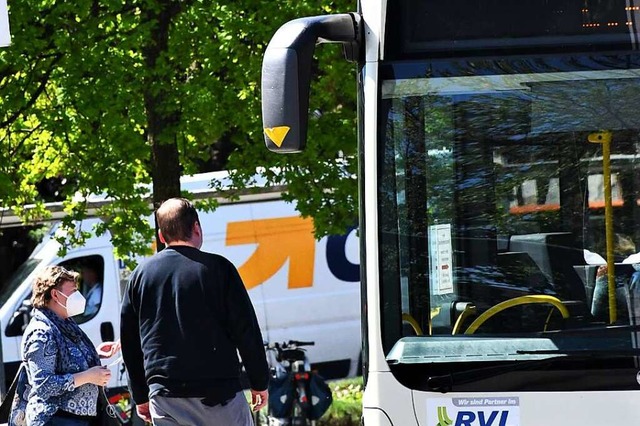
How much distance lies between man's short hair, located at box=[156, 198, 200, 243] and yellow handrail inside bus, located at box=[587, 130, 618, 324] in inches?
82.3

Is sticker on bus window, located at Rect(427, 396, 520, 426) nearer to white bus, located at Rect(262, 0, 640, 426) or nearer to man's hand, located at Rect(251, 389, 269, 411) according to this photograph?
white bus, located at Rect(262, 0, 640, 426)

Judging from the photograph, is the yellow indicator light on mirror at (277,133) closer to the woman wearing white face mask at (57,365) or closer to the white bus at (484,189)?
the white bus at (484,189)

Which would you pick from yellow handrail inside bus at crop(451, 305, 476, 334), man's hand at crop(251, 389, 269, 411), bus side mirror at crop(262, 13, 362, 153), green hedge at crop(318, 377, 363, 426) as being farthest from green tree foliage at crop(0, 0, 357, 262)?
yellow handrail inside bus at crop(451, 305, 476, 334)

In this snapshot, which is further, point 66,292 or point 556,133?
point 66,292

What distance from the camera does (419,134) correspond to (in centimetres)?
491

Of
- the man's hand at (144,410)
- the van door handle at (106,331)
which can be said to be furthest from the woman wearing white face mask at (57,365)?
the van door handle at (106,331)

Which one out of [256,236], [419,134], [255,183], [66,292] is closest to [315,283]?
[256,236]

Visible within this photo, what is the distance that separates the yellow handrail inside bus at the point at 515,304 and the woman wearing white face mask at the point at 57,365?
2639 millimetres

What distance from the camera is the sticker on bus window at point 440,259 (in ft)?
15.9

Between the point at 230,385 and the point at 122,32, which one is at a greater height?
the point at 122,32

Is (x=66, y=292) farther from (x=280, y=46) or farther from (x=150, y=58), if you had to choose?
(x=150, y=58)

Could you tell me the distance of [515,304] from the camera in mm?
4801

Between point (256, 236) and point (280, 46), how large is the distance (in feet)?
32.3

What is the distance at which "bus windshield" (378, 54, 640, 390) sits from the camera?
4.79m
